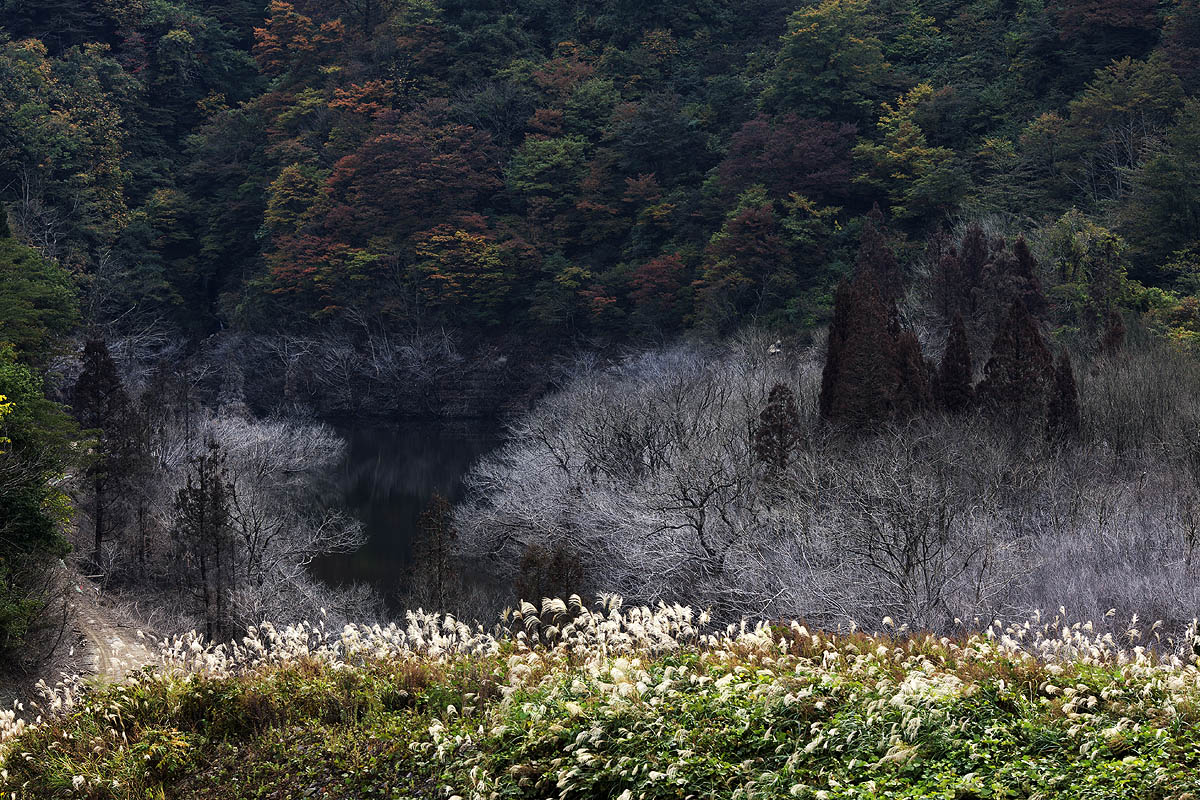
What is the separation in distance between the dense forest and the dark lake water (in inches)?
46.7

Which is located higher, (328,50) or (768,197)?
(328,50)

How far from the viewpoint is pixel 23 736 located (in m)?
7.57

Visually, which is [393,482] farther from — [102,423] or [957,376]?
[957,376]

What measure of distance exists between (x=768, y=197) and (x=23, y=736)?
39.7 m

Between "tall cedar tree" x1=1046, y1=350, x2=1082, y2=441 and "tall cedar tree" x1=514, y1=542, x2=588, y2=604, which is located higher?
"tall cedar tree" x1=1046, y1=350, x2=1082, y2=441

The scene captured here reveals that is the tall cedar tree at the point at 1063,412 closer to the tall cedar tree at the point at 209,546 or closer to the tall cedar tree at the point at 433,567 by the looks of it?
the tall cedar tree at the point at 433,567

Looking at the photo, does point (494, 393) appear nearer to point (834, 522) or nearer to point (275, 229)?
point (275, 229)

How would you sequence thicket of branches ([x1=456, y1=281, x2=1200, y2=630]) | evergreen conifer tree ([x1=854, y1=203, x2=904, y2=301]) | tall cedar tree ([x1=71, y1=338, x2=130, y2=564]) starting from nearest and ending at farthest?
thicket of branches ([x1=456, y1=281, x2=1200, y2=630]) < tall cedar tree ([x1=71, y1=338, x2=130, y2=564]) < evergreen conifer tree ([x1=854, y1=203, x2=904, y2=301])

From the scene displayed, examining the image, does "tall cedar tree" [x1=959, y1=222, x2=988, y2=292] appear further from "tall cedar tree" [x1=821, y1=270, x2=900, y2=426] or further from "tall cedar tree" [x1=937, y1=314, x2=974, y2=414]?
"tall cedar tree" [x1=937, y1=314, x2=974, y2=414]

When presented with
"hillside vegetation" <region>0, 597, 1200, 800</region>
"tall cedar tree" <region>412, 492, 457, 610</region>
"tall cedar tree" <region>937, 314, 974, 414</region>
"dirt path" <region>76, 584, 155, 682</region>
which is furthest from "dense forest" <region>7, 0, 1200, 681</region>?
"hillside vegetation" <region>0, 597, 1200, 800</region>

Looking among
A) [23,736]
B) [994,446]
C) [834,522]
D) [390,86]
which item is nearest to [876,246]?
[994,446]

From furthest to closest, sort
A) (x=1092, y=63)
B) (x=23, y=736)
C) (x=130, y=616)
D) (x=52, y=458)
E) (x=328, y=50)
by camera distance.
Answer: (x=328, y=50) < (x=1092, y=63) < (x=130, y=616) < (x=52, y=458) < (x=23, y=736)

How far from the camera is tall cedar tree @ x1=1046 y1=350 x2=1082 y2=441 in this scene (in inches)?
834

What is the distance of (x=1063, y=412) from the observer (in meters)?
21.3
